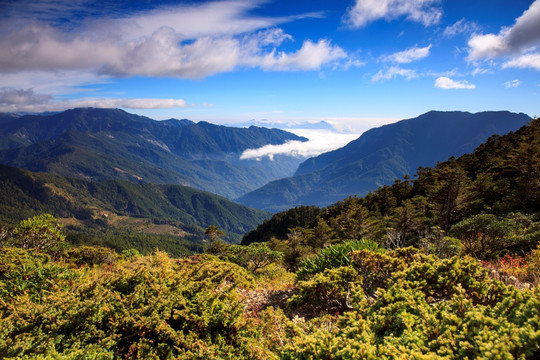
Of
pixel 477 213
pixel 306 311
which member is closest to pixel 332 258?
pixel 306 311

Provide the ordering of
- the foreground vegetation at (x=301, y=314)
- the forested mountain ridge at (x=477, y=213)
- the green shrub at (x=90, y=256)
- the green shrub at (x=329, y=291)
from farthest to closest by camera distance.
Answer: the green shrub at (x=90, y=256), the forested mountain ridge at (x=477, y=213), the green shrub at (x=329, y=291), the foreground vegetation at (x=301, y=314)

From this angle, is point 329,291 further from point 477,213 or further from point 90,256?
point 477,213

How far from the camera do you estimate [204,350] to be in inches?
191

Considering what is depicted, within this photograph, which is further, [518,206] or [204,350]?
Result: [518,206]

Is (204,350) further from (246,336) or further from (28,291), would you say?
(28,291)

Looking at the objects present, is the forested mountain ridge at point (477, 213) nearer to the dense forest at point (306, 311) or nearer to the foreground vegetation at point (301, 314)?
the dense forest at point (306, 311)

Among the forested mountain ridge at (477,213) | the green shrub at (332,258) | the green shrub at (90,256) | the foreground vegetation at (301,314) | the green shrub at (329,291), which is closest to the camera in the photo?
the foreground vegetation at (301,314)

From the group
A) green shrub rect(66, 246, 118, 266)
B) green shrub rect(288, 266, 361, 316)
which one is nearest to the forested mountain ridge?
green shrub rect(288, 266, 361, 316)

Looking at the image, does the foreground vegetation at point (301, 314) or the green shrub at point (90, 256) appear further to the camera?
the green shrub at point (90, 256)

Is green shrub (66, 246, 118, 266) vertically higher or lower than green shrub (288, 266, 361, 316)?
lower

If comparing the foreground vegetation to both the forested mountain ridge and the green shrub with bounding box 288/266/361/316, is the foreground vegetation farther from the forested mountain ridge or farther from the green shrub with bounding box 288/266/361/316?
the forested mountain ridge

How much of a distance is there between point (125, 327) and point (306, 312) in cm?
430

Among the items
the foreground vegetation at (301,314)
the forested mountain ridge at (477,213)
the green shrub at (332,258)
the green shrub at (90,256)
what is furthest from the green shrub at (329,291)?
the green shrub at (90,256)

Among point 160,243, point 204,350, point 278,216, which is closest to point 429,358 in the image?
point 204,350
